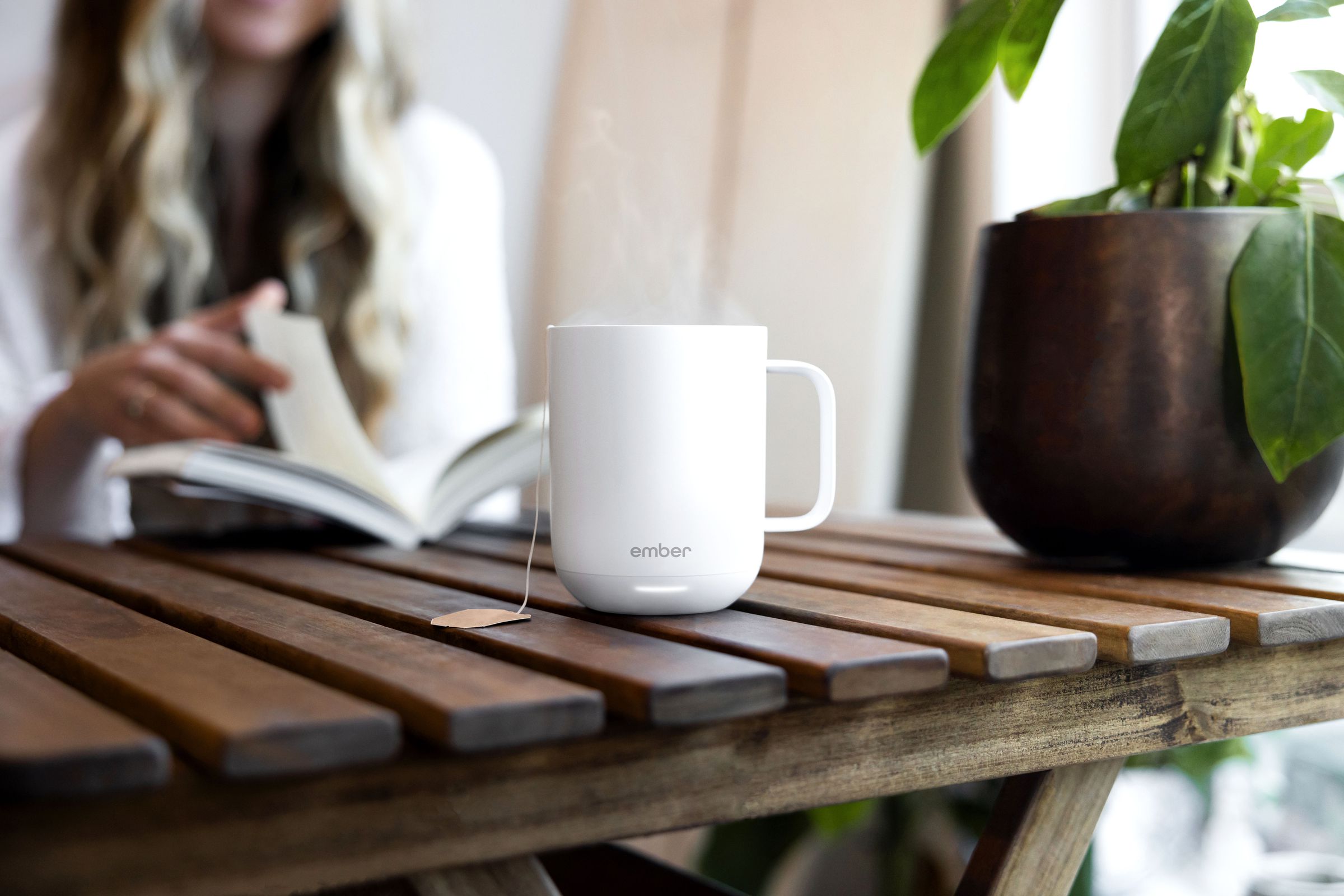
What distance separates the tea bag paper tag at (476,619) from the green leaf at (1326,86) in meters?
0.57

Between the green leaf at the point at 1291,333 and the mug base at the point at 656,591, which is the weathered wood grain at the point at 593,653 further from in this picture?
the green leaf at the point at 1291,333

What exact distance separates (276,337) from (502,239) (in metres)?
→ 1.64

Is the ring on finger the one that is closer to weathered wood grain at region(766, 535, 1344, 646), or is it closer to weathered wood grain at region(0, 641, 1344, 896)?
weathered wood grain at region(766, 535, 1344, 646)

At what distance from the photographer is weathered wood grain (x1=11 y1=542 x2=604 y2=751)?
41 cm

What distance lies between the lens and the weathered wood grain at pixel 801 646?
47cm

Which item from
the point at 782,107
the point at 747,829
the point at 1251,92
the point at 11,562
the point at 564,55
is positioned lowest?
the point at 747,829

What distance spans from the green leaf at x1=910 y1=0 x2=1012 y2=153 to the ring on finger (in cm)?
79

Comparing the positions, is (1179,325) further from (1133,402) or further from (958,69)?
(958,69)

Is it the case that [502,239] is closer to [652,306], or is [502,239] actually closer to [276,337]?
[652,306]

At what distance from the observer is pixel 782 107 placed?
76.9 inches

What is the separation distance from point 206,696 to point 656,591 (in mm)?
229

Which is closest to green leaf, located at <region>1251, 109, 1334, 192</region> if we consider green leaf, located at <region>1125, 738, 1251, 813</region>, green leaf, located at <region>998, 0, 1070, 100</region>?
green leaf, located at <region>998, 0, 1070, 100</region>

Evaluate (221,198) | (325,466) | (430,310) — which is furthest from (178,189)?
(325,466)

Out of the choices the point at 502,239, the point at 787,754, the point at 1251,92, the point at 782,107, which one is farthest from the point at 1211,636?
the point at 502,239
